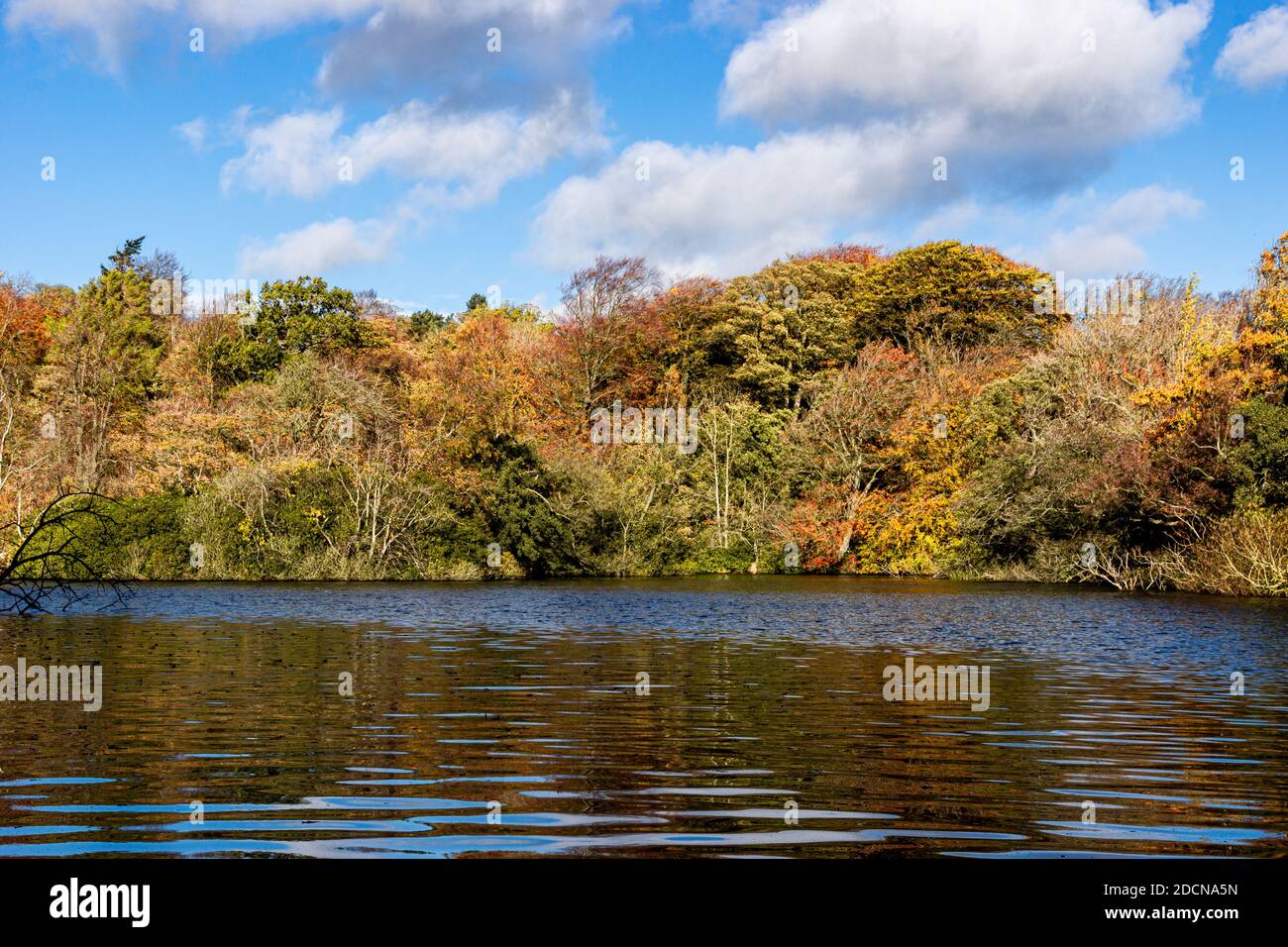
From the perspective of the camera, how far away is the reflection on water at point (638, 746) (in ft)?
25.2

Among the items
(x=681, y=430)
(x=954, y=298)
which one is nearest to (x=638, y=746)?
(x=681, y=430)

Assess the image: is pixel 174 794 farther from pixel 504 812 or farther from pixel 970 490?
pixel 970 490

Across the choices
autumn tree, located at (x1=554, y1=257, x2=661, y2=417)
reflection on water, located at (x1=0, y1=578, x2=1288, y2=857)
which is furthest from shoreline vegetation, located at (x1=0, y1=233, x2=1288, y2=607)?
reflection on water, located at (x1=0, y1=578, x2=1288, y2=857)

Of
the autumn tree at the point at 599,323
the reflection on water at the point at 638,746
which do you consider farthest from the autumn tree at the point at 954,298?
the reflection on water at the point at 638,746

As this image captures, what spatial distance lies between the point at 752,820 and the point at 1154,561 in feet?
124

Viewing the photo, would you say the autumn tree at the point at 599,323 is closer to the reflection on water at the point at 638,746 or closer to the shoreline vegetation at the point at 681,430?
the shoreline vegetation at the point at 681,430

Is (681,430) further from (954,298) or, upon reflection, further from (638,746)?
(638,746)

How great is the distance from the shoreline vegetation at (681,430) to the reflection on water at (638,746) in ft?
63.3

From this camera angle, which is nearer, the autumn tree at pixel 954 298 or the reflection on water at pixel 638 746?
the reflection on water at pixel 638 746

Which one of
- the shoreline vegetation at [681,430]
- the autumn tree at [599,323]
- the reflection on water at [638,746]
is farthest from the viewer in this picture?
the autumn tree at [599,323]

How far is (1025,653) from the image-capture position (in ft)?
70.0

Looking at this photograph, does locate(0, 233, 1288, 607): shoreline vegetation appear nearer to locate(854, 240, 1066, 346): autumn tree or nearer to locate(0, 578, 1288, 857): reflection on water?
locate(854, 240, 1066, 346): autumn tree

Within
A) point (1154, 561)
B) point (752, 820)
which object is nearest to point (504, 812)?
point (752, 820)

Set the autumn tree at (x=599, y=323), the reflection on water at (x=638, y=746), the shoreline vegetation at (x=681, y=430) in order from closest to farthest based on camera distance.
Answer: the reflection on water at (x=638, y=746)
the shoreline vegetation at (x=681, y=430)
the autumn tree at (x=599, y=323)
